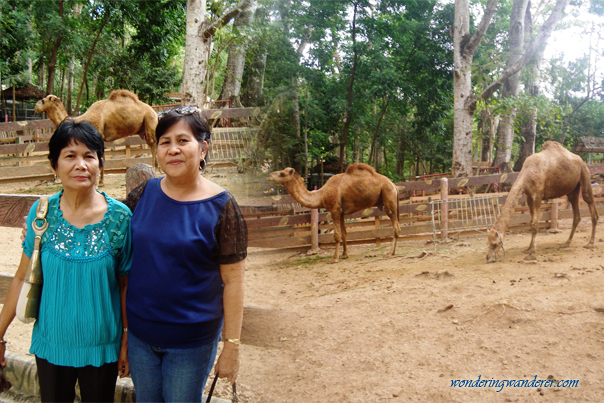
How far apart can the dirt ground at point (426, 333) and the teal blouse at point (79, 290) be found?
3.80ft

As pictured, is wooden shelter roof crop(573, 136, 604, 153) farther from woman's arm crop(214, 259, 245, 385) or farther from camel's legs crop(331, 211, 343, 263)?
woman's arm crop(214, 259, 245, 385)

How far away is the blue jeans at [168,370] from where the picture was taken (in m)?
1.53

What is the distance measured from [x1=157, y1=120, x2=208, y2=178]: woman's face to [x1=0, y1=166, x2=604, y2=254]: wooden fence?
193 inches

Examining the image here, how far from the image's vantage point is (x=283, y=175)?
6.23 m

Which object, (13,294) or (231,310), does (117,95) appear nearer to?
(13,294)

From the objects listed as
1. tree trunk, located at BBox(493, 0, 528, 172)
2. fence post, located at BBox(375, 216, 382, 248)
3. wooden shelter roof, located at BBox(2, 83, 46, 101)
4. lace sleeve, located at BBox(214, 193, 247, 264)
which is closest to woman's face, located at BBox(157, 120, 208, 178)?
lace sleeve, located at BBox(214, 193, 247, 264)

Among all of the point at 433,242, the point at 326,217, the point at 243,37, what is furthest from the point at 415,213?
the point at 243,37

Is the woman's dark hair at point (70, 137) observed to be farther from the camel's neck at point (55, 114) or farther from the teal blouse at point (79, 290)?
the camel's neck at point (55, 114)

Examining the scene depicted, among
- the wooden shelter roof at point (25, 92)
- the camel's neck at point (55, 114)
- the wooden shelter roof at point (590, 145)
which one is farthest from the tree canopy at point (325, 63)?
the wooden shelter roof at point (590, 145)

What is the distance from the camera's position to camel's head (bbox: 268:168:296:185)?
6.23m

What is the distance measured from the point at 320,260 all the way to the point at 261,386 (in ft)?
12.9

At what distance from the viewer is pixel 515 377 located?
2.71 m

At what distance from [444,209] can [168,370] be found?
6.45 meters

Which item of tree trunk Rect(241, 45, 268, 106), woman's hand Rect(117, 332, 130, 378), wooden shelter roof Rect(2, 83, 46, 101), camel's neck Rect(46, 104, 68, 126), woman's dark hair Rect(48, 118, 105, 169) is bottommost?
woman's hand Rect(117, 332, 130, 378)
